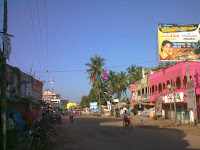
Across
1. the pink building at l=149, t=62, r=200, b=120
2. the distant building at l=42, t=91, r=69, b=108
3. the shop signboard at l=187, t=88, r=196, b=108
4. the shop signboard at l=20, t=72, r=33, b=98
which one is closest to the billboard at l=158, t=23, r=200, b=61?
the pink building at l=149, t=62, r=200, b=120

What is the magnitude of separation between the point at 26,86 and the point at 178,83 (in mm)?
20796

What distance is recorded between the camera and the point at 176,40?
32469mm

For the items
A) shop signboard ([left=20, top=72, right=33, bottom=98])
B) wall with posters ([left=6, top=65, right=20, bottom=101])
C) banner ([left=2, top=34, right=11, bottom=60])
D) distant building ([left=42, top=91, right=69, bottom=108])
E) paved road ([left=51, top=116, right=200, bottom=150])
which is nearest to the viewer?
banner ([left=2, top=34, right=11, bottom=60])

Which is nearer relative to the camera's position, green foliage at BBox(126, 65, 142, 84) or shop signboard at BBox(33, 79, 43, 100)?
shop signboard at BBox(33, 79, 43, 100)

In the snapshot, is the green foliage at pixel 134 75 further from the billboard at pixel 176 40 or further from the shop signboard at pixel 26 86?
the shop signboard at pixel 26 86

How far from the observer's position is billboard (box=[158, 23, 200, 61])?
32094 mm

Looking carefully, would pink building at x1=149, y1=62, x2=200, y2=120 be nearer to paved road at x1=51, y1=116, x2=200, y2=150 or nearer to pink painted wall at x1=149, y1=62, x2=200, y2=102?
pink painted wall at x1=149, y1=62, x2=200, y2=102

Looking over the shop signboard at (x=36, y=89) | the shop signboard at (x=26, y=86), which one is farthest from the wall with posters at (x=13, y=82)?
the shop signboard at (x=36, y=89)

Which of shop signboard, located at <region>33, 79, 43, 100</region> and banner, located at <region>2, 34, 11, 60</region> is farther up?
banner, located at <region>2, 34, 11, 60</region>

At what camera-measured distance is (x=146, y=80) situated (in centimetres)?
4028

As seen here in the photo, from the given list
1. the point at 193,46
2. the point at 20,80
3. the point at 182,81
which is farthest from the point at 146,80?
the point at 20,80

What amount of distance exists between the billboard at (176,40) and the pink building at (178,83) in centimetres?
307

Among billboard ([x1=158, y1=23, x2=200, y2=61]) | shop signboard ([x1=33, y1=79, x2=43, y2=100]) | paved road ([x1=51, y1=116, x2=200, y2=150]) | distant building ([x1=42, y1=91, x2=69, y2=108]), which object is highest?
billboard ([x1=158, y1=23, x2=200, y2=61])

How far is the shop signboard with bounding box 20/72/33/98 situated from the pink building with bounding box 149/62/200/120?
16.4 m
